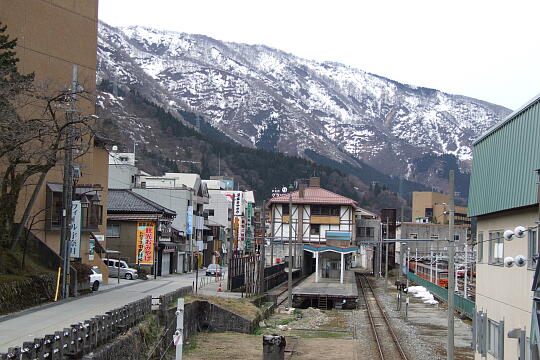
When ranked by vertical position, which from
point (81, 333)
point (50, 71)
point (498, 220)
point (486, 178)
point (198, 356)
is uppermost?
point (50, 71)

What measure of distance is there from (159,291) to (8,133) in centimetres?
1429

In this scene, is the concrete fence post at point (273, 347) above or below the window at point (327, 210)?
below

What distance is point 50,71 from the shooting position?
1331 inches

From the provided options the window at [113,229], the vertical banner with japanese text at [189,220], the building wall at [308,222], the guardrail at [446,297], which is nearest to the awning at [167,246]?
the window at [113,229]

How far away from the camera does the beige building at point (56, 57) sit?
32031mm

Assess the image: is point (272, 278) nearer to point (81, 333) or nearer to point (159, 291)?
point (159, 291)

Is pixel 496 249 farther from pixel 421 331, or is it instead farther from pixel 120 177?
pixel 120 177

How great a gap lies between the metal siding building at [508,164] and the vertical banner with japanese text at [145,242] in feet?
121

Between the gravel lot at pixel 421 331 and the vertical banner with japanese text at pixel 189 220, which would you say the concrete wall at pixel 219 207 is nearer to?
the vertical banner with japanese text at pixel 189 220

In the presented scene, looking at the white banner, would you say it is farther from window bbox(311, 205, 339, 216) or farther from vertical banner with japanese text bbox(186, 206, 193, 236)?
window bbox(311, 205, 339, 216)

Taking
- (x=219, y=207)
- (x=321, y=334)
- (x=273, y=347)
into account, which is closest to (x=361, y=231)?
(x=219, y=207)

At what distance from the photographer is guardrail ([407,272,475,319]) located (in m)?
34.0

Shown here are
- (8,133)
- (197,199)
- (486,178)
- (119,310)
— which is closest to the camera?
(119,310)

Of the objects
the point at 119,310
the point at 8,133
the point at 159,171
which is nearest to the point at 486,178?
the point at 119,310
